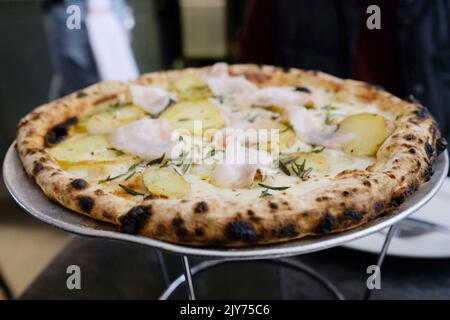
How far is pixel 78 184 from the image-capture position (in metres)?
0.86

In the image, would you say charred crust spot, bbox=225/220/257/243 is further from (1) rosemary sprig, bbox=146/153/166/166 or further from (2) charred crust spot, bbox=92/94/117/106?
(2) charred crust spot, bbox=92/94/117/106

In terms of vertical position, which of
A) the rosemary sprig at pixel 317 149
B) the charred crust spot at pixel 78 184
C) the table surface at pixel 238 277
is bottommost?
the table surface at pixel 238 277

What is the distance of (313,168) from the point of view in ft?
3.17

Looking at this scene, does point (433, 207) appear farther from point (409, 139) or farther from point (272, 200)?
point (272, 200)

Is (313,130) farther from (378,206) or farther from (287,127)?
(378,206)

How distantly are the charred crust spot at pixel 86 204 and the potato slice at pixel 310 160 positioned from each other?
1.29 feet

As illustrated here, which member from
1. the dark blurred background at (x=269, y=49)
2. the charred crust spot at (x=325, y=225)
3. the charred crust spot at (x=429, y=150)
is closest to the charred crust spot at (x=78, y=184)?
the charred crust spot at (x=325, y=225)

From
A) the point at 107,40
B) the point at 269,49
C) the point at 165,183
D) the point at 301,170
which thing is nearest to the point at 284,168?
the point at 301,170

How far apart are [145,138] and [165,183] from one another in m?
0.19

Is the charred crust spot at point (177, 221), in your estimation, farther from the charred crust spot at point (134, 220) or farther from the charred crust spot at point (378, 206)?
the charred crust spot at point (378, 206)

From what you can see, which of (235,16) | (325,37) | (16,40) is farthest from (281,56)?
(235,16)

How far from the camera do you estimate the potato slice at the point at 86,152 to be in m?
1.02

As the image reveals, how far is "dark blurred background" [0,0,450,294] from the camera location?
1838 millimetres
